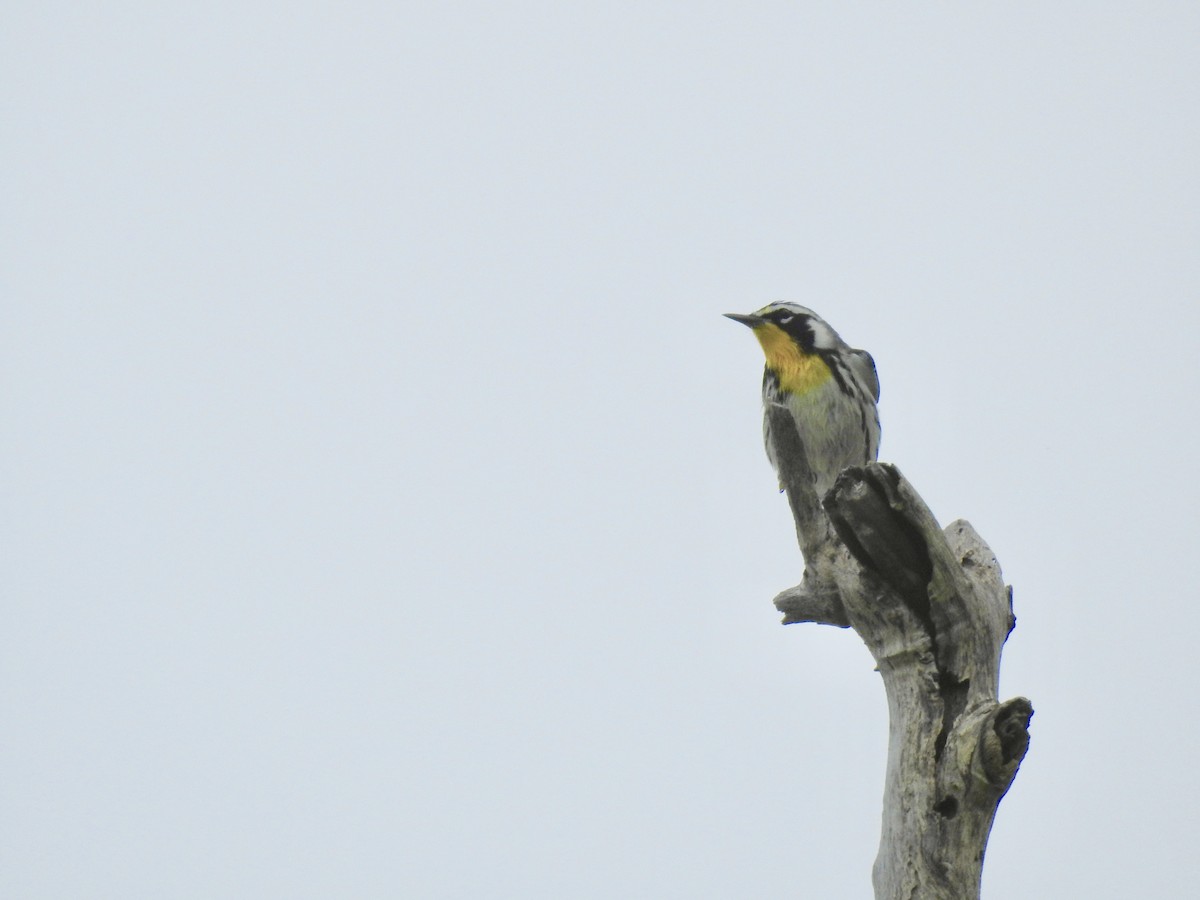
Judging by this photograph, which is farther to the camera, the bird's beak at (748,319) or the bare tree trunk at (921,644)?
the bird's beak at (748,319)

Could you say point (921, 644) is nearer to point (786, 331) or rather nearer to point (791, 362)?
point (791, 362)

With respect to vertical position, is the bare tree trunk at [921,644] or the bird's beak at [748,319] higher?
the bird's beak at [748,319]

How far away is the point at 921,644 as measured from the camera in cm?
640

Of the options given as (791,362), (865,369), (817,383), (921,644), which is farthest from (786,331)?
(921,644)

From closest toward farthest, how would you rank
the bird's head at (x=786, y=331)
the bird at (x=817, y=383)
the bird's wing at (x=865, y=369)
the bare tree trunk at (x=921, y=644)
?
the bare tree trunk at (x=921, y=644) < the bird at (x=817, y=383) < the bird's head at (x=786, y=331) < the bird's wing at (x=865, y=369)

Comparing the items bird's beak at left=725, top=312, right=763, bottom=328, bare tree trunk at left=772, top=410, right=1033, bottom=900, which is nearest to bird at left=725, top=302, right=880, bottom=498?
bird's beak at left=725, top=312, right=763, bottom=328

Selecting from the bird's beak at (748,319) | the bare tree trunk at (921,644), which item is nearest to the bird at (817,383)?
the bird's beak at (748,319)

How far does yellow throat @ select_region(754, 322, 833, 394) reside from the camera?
10.0 m

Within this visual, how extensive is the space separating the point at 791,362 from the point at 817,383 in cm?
31

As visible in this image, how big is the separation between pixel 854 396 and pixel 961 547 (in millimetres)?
3319

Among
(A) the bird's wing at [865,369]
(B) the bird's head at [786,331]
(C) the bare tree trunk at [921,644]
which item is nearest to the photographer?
(C) the bare tree trunk at [921,644]

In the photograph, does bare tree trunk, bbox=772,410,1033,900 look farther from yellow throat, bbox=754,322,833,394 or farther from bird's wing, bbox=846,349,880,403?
bird's wing, bbox=846,349,880,403

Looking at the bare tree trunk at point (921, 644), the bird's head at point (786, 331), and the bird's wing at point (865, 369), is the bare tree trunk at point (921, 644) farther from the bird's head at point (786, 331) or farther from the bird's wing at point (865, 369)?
the bird's wing at point (865, 369)

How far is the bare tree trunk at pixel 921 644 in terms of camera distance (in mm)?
5734
